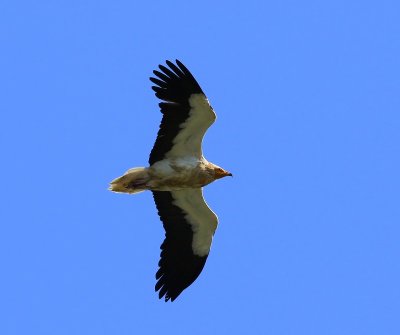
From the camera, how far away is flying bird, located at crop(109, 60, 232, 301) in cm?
1795

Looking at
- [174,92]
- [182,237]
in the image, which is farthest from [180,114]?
[182,237]

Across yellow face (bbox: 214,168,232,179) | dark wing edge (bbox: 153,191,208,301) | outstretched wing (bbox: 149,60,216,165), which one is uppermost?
outstretched wing (bbox: 149,60,216,165)

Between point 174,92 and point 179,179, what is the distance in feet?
4.96

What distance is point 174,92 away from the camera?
58.9 ft

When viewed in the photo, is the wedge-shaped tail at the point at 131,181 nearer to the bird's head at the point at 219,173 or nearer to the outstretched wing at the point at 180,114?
the outstretched wing at the point at 180,114

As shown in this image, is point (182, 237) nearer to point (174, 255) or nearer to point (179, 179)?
point (174, 255)

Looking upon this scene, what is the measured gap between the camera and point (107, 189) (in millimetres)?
18234

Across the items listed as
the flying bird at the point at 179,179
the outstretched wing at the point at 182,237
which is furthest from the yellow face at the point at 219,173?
the outstretched wing at the point at 182,237

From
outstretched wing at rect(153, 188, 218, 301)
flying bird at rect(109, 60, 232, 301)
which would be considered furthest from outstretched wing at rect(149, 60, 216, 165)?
outstretched wing at rect(153, 188, 218, 301)

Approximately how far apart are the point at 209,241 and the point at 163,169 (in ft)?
5.97

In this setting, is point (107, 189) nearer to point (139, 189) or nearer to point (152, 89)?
point (139, 189)

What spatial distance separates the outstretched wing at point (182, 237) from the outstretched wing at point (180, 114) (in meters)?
0.92

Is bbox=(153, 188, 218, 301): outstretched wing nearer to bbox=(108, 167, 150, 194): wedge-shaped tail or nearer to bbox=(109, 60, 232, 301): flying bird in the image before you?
bbox=(109, 60, 232, 301): flying bird

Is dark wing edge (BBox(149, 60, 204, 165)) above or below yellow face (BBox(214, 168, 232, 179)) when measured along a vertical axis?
above
